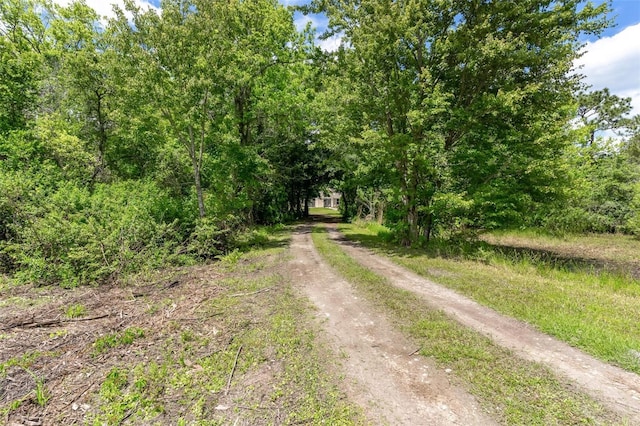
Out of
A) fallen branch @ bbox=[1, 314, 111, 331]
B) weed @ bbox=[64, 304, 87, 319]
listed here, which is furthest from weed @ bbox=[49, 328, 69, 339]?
weed @ bbox=[64, 304, 87, 319]

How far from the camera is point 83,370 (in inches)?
162

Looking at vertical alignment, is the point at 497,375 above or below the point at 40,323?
below

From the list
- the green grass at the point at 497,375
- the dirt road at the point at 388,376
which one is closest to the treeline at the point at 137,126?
the dirt road at the point at 388,376

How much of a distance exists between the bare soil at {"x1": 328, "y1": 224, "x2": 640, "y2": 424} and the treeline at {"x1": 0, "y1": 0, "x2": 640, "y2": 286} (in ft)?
17.5

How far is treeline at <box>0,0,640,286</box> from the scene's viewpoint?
9805 mm

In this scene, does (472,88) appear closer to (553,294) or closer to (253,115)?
(553,294)

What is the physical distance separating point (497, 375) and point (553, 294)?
14.2ft

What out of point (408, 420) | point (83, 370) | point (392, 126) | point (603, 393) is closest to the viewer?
point (408, 420)

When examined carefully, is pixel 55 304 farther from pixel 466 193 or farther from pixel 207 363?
pixel 466 193

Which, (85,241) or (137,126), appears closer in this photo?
(85,241)

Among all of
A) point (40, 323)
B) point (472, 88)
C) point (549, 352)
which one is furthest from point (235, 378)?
point (472, 88)

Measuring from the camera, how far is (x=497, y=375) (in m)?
3.79

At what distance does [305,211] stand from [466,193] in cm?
2775

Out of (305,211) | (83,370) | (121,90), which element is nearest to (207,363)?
(83,370)
